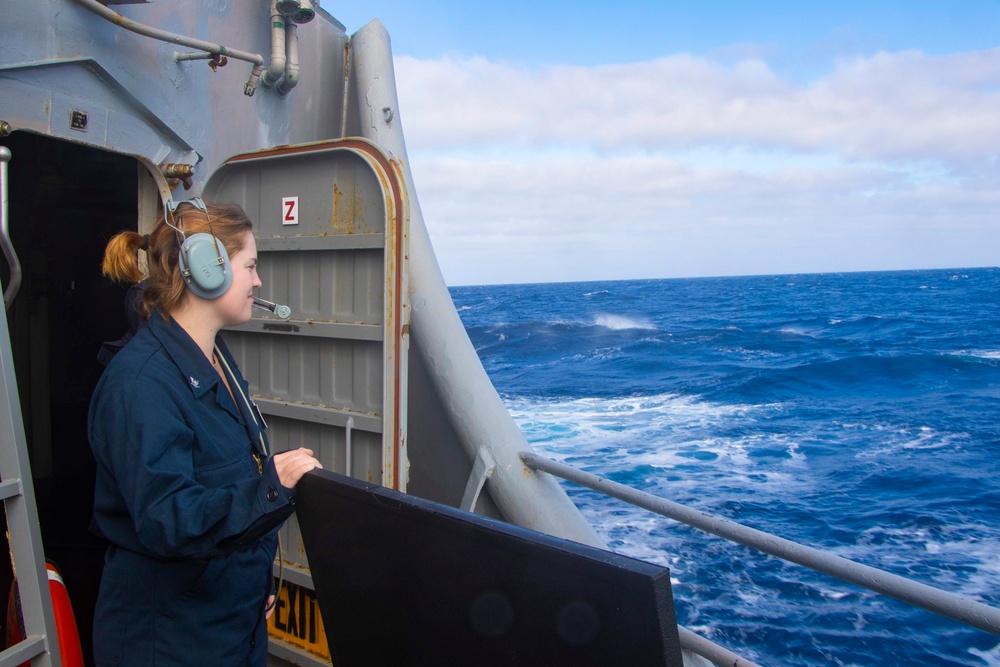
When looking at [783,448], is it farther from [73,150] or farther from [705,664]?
[73,150]

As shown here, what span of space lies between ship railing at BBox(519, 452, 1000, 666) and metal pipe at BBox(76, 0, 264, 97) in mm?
2617

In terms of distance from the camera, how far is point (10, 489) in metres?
1.71

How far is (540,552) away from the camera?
1158 millimetres

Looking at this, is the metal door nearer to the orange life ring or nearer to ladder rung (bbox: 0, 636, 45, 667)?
the orange life ring

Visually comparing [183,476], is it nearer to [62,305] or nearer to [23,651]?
[23,651]

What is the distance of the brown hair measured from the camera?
1.80 m

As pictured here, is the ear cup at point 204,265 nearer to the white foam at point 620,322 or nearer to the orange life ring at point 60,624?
the orange life ring at point 60,624

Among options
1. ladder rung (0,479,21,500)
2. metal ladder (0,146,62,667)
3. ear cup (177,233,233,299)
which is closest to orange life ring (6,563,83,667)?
metal ladder (0,146,62,667)

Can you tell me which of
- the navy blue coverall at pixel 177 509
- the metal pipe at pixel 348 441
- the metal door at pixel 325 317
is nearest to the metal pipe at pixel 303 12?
the metal door at pixel 325 317

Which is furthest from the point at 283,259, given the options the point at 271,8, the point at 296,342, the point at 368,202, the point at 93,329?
the point at 93,329

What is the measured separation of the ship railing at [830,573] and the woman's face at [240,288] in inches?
61.1

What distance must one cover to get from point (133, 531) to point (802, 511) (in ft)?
36.0

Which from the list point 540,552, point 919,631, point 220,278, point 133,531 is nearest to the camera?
point 540,552

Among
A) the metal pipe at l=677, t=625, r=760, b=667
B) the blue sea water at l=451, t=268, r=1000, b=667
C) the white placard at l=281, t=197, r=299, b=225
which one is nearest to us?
the metal pipe at l=677, t=625, r=760, b=667
